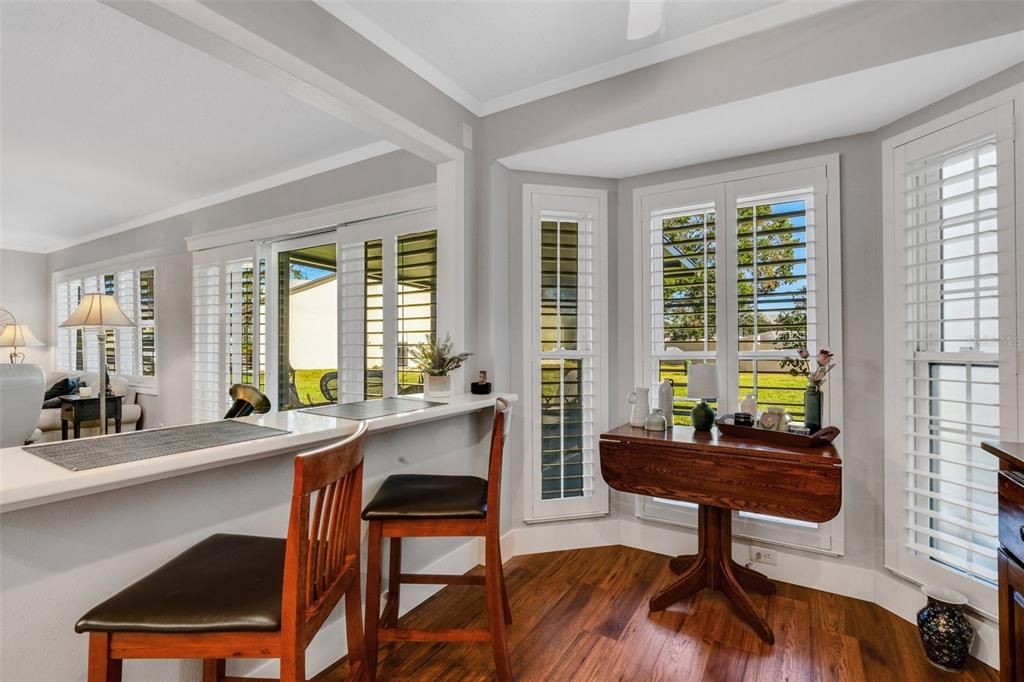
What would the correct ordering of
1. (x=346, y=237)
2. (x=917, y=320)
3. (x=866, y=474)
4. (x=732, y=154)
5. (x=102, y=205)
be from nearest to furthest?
(x=917, y=320), (x=866, y=474), (x=732, y=154), (x=346, y=237), (x=102, y=205)

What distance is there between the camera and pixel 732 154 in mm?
2564

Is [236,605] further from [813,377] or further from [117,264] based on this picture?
[117,264]

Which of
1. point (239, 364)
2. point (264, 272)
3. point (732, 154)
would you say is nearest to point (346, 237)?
point (264, 272)

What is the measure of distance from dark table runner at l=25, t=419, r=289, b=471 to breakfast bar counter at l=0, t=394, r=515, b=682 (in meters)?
0.04

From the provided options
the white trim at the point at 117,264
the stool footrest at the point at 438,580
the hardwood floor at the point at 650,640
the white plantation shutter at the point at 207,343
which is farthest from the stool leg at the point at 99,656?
the white trim at the point at 117,264

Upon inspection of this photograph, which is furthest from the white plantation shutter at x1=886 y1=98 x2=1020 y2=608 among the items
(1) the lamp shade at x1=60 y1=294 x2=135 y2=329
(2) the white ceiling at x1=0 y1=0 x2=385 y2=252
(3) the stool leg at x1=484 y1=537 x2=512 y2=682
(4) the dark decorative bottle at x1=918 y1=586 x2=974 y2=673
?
(1) the lamp shade at x1=60 y1=294 x2=135 y2=329

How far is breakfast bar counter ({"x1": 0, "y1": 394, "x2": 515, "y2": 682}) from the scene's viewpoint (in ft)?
3.54

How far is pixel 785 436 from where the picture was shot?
2.13 meters

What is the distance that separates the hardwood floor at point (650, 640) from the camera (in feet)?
5.86

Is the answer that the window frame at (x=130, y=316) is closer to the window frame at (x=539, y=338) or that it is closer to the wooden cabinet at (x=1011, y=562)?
the window frame at (x=539, y=338)

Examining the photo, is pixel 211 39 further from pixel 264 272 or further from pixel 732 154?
pixel 264 272

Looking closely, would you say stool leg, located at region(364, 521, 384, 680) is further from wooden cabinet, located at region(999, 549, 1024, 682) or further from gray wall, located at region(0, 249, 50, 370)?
gray wall, located at region(0, 249, 50, 370)

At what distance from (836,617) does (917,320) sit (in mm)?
1380

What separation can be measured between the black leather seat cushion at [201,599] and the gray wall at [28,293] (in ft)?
24.8
